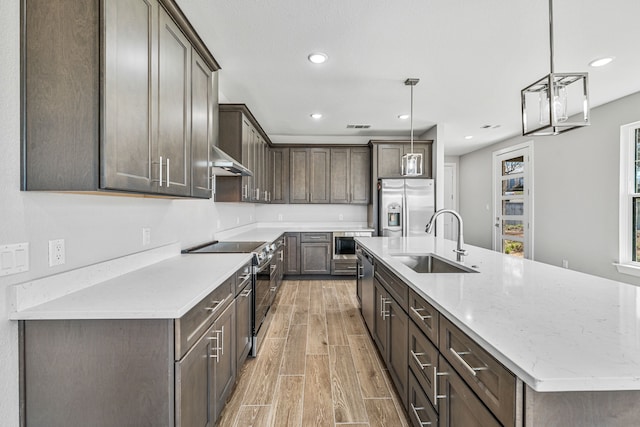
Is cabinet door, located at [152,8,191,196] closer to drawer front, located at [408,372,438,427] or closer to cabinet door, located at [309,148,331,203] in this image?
drawer front, located at [408,372,438,427]

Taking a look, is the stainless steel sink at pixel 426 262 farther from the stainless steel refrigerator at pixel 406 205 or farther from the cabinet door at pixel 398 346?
the stainless steel refrigerator at pixel 406 205

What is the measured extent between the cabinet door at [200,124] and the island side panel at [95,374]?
1053mm

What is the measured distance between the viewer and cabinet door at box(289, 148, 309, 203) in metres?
5.70

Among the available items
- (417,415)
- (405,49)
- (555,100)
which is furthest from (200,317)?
(405,49)

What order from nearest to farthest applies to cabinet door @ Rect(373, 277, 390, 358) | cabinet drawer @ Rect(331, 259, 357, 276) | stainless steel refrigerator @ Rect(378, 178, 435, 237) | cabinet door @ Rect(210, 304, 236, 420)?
cabinet door @ Rect(210, 304, 236, 420)
cabinet door @ Rect(373, 277, 390, 358)
stainless steel refrigerator @ Rect(378, 178, 435, 237)
cabinet drawer @ Rect(331, 259, 357, 276)

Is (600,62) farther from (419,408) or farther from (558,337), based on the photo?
(419,408)

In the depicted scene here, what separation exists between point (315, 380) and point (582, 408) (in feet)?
5.85

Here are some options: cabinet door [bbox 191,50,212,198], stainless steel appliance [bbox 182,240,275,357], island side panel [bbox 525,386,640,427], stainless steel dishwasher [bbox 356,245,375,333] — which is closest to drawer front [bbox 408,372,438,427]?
island side panel [bbox 525,386,640,427]

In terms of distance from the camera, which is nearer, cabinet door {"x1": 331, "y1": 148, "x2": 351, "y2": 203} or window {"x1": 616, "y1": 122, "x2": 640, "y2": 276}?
window {"x1": 616, "y1": 122, "x2": 640, "y2": 276}

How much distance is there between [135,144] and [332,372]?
2.03m

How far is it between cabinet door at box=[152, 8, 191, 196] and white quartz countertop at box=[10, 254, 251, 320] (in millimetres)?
483

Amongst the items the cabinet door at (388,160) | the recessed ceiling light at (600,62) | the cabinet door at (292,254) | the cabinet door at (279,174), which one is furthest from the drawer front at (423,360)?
the cabinet door at (279,174)

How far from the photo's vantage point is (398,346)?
1.91 metres

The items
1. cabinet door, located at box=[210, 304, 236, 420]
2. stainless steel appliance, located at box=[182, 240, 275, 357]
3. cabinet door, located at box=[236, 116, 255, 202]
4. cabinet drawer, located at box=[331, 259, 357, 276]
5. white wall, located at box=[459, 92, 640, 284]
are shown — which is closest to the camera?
cabinet door, located at box=[210, 304, 236, 420]
